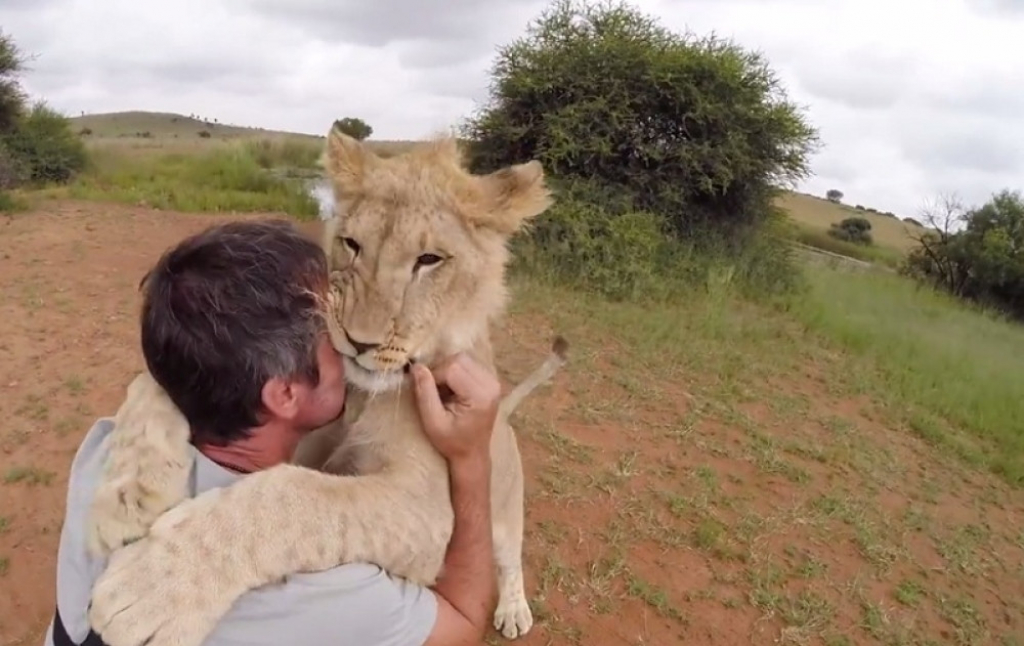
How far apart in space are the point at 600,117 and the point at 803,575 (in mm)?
7944

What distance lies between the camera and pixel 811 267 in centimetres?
1512

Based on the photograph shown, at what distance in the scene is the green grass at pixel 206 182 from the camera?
13.9 metres

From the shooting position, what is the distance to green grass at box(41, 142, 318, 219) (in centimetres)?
1394

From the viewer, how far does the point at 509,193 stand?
8.51 feet

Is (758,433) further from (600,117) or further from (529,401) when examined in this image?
(600,117)

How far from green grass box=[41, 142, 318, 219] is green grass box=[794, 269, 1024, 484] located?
7.88 metres

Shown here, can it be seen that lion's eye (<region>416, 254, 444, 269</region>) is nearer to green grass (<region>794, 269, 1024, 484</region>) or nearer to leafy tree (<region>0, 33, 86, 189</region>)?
green grass (<region>794, 269, 1024, 484</region>)

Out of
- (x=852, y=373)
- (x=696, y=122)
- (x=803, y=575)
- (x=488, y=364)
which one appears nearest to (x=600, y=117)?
(x=696, y=122)

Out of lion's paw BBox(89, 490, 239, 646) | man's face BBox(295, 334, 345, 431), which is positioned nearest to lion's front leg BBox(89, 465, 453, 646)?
lion's paw BBox(89, 490, 239, 646)

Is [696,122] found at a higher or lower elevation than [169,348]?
higher

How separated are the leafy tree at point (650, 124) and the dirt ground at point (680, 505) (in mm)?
4060

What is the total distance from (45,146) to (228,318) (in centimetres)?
1861

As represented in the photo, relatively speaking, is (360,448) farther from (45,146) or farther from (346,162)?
(45,146)

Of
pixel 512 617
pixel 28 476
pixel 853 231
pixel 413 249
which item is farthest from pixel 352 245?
pixel 853 231
